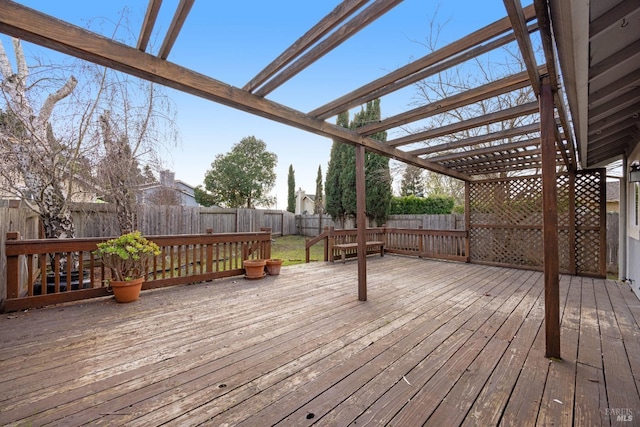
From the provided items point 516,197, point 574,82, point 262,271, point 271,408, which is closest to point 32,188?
point 262,271

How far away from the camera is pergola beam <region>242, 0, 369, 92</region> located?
1.62 m

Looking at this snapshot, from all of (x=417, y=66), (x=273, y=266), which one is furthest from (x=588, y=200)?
(x=273, y=266)

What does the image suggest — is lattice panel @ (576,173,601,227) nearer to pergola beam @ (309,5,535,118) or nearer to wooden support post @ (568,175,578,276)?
wooden support post @ (568,175,578,276)

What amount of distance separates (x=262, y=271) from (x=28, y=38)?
3882 mm

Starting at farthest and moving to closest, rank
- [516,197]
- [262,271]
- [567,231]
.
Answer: [516,197], [567,231], [262,271]

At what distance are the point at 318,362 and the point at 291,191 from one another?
65.9 feet

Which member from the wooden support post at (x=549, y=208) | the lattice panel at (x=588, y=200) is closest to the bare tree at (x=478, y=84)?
the lattice panel at (x=588, y=200)

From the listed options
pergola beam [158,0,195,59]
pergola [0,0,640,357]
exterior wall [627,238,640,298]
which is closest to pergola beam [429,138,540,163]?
pergola [0,0,640,357]

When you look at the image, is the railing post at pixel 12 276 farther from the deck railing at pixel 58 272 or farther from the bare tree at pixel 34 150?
the bare tree at pixel 34 150

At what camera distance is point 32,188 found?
424cm

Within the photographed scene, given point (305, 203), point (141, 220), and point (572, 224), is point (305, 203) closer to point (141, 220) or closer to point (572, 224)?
point (141, 220)

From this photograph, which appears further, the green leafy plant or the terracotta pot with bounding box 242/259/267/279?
the terracotta pot with bounding box 242/259/267/279

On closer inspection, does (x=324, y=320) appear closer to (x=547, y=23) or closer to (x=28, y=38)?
(x=547, y=23)

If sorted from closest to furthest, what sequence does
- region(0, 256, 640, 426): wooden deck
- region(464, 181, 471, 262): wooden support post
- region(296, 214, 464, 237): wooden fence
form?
region(0, 256, 640, 426): wooden deck → region(464, 181, 471, 262): wooden support post → region(296, 214, 464, 237): wooden fence
